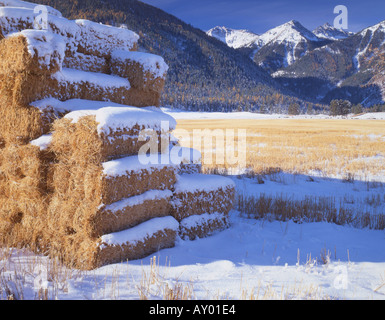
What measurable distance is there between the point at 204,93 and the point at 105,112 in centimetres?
12548

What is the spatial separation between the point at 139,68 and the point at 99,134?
2.18 m

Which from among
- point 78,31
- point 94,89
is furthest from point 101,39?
point 94,89

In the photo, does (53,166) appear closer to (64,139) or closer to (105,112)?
(64,139)

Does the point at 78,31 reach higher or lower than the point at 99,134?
higher

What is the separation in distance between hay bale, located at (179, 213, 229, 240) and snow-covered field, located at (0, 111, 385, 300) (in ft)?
0.42

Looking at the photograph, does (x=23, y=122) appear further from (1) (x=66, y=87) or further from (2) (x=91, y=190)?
(2) (x=91, y=190)

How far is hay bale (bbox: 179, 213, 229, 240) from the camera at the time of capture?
14.1ft

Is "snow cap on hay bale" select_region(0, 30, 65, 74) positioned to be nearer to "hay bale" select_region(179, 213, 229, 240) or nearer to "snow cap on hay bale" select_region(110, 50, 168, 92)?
"snow cap on hay bale" select_region(110, 50, 168, 92)

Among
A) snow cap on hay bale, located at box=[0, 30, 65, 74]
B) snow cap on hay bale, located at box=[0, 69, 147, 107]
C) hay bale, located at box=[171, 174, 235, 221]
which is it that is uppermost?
snow cap on hay bale, located at box=[0, 30, 65, 74]

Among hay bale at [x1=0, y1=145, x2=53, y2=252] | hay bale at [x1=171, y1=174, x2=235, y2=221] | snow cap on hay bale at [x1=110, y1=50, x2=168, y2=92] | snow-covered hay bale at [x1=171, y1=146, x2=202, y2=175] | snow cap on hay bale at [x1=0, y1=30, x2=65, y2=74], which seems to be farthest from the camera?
snow-covered hay bale at [x1=171, y1=146, x2=202, y2=175]

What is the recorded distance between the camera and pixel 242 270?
317 cm

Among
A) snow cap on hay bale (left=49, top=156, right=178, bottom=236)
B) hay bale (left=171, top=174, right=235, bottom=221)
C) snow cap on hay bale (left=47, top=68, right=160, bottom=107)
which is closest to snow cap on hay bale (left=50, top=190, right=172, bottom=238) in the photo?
snow cap on hay bale (left=49, top=156, right=178, bottom=236)

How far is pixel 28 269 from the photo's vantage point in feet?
9.25

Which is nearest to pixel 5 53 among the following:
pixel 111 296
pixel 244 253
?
pixel 111 296
